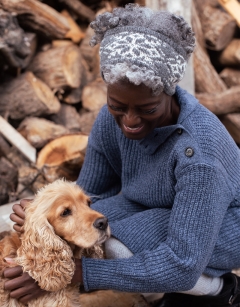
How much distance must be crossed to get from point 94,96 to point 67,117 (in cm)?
31

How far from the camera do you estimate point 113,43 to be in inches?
69.1

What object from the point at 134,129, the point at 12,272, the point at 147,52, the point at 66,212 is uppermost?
the point at 147,52

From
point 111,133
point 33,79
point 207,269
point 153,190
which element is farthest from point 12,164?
point 207,269

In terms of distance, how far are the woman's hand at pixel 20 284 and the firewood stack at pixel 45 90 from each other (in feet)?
3.93

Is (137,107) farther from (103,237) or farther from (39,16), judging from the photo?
(39,16)

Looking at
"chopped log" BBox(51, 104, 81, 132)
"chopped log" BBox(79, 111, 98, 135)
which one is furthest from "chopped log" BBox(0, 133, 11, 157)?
"chopped log" BBox(79, 111, 98, 135)

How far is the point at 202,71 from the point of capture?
421cm

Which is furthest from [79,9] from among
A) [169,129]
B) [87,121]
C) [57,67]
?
[169,129]

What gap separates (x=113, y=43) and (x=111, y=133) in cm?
68

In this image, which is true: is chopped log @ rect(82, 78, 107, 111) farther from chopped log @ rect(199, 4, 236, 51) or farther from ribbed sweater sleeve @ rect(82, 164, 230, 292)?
ribbed sweater sleeve @ rect(82, 164, 230, 292)

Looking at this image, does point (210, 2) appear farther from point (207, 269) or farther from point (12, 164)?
point (207, 269)

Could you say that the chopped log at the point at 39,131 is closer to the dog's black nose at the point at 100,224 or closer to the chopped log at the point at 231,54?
the dog's black nose at the point at 100,224

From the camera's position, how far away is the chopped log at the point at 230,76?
449cm

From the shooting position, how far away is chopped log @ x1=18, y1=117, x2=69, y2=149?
3.34 metres
